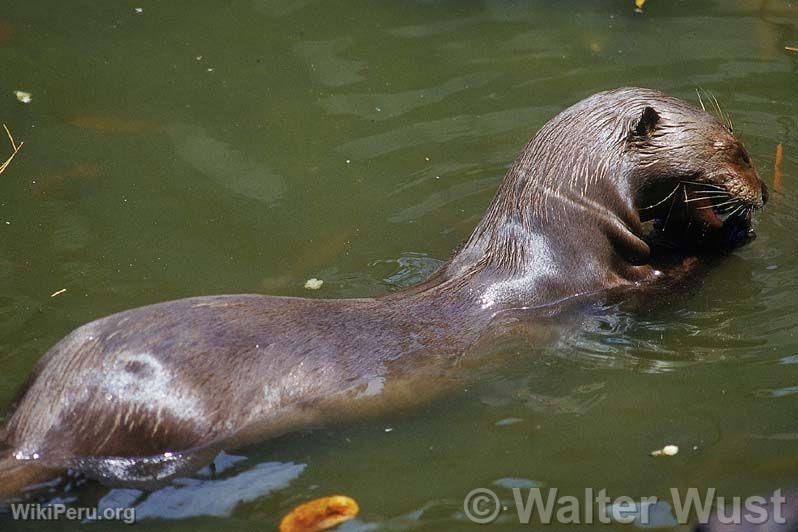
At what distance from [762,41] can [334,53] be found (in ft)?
9.37

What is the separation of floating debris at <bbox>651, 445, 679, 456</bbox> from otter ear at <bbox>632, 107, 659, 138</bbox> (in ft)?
5.21

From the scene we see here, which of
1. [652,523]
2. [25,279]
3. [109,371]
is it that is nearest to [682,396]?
[652,523]

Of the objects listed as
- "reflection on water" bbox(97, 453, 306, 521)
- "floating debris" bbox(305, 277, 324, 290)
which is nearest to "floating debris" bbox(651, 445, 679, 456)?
"reflection on water" bbox(97, 453, 306, 521)

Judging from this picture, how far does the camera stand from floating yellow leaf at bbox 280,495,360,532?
369 centimetres

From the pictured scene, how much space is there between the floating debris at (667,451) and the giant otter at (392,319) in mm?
900

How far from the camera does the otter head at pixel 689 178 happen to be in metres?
5.01

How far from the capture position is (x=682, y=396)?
14.3ft

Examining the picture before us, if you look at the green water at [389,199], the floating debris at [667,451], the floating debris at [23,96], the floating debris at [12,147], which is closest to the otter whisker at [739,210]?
the green water at [389,199]

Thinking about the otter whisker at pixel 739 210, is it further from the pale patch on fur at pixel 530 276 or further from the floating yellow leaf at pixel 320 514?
the floating yellow leaf at pixel 320 514

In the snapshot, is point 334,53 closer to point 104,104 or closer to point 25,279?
point 104,104

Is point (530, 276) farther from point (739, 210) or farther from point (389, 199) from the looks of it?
point (389, 199)

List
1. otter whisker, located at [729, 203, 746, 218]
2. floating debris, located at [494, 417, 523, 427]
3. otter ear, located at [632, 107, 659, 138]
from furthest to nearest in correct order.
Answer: otter whisker, located at [729, 203, 746, 218], otter ear, located at [632, 107, 659, 138], floating debris, located at [494, 417, 523, 427]

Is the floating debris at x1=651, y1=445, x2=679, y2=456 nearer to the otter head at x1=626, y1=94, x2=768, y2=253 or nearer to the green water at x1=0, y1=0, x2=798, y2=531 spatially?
the green water at x1=0, y1=0, x2=798, y2=531

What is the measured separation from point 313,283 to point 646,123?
176 centimetres
